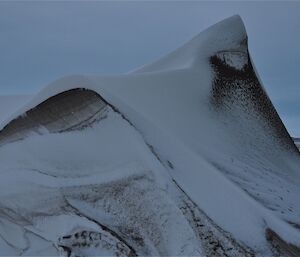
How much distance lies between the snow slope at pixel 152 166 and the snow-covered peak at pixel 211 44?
214 mm

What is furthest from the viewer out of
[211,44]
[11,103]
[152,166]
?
[11,103]

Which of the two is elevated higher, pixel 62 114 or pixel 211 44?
pixel 211 44

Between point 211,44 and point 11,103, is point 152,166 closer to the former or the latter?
point 211,44

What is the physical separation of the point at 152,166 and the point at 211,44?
6.16 ft

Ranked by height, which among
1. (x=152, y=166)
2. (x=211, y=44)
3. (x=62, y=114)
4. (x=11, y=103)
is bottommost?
(x=152, y=166)

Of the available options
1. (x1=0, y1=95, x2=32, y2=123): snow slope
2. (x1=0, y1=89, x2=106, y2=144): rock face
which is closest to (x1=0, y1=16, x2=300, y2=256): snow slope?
(x1=0, y1=89, x2=106, y2=144): rock face

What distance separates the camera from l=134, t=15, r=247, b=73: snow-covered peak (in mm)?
4594

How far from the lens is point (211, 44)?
15.3 feet

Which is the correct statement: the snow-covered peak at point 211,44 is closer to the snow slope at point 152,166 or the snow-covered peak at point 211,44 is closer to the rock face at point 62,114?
the snow slope at point 152,166

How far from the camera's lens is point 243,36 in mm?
4738

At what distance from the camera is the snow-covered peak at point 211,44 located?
459cm

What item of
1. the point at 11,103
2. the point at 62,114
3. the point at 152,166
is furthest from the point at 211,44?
the point at 11,103

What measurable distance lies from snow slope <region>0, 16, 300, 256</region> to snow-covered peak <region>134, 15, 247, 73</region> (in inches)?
8.4

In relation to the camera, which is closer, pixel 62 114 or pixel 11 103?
pixel 62 114
